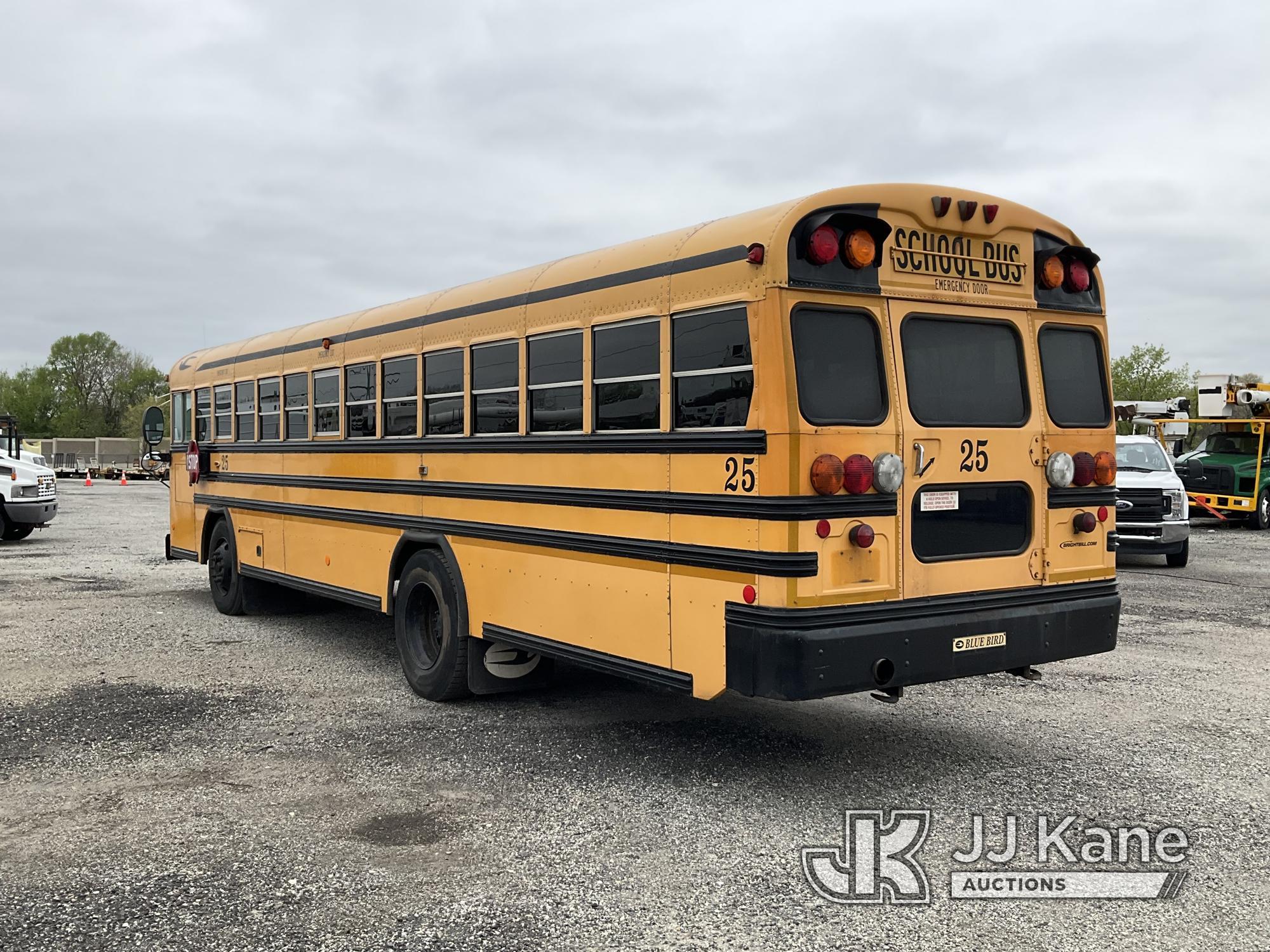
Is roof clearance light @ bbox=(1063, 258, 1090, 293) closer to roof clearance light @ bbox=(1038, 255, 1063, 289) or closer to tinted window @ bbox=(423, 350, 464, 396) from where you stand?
roof clearance light @ bbox=(1038, 255, 1063, 289)

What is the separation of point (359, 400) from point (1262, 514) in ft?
63.0

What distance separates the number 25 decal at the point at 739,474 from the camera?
4762mm

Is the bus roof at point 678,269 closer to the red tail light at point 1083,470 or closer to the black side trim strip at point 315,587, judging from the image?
the red tail light at point 1083,470

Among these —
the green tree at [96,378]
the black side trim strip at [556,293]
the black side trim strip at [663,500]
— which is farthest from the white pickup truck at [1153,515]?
the green tree at [96,378]

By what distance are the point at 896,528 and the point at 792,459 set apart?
0.67 metres

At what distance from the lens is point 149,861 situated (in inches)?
174

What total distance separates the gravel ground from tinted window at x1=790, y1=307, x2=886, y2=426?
1775mm

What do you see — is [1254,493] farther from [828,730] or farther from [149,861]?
[149,861]

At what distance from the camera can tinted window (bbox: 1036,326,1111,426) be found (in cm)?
567

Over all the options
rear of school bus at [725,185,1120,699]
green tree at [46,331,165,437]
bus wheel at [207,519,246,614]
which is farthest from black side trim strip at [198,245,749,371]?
green tree at [46,331,165,437]

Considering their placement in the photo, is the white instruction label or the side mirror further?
the side mirror

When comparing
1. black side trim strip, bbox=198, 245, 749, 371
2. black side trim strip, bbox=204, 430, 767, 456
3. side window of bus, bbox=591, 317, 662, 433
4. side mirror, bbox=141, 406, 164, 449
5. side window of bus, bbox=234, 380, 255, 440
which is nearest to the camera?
black side trim strip, bbox=204, 430, 767, 456

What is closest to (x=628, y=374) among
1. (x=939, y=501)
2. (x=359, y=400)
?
(x=939, y=501)

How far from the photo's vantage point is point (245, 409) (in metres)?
10.0
